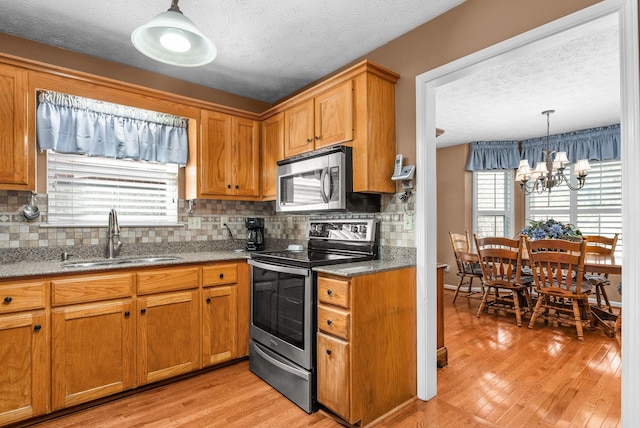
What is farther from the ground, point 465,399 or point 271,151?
point 271,151

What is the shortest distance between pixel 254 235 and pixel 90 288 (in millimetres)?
1491

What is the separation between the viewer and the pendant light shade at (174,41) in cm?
160

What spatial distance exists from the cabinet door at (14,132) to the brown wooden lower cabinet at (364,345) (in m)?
2.03

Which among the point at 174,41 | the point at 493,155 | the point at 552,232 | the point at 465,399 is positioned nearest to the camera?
the point at 174,41

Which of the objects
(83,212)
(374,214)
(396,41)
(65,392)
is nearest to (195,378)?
(65,392)

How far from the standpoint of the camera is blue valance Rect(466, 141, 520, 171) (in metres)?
5.52

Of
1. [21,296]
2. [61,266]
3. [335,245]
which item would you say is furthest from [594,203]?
[21,296]

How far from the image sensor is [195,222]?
3.26 metres

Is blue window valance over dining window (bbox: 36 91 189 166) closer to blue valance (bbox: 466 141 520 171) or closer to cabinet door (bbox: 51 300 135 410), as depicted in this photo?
cabinet door (bbox: 51 300 135 410)

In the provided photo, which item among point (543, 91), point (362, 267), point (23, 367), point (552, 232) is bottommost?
point (23, 367)

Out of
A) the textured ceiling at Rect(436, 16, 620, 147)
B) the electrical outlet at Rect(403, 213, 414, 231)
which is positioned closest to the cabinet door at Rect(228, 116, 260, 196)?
the electrical outlet at Rect(403, 213, 414, 231)

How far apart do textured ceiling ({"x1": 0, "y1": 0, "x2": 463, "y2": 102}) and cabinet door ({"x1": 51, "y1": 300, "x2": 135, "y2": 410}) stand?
1.83 metres

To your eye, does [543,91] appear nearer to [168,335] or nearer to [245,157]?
[245,157]

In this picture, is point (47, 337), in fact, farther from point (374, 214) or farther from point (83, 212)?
point (374, 214)
